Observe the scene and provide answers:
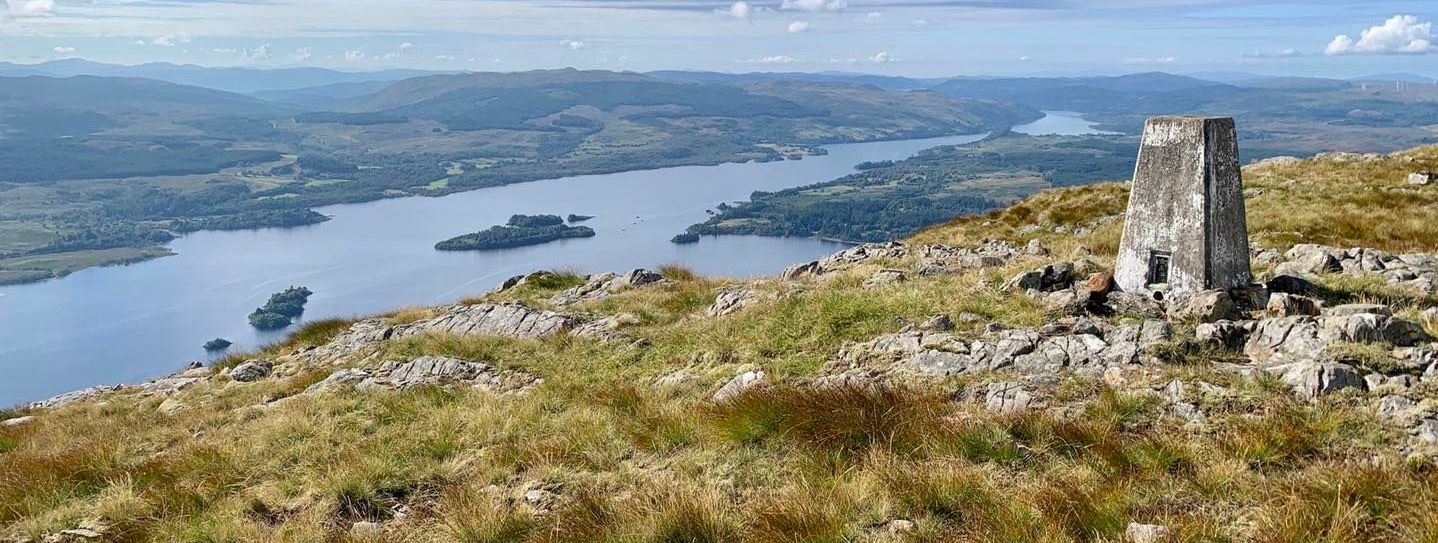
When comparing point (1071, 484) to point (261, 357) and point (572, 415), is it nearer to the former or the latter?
point (572, 415)

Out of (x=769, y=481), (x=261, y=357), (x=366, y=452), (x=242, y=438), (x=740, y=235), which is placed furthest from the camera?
(x=740, y=235)

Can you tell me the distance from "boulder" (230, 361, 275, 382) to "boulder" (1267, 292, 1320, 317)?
19.1 m

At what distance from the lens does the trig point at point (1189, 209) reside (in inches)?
435

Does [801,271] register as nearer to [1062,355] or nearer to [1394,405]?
[1062,355]

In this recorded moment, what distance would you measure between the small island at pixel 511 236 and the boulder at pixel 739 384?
143664 millimetres

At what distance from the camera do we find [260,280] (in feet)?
452

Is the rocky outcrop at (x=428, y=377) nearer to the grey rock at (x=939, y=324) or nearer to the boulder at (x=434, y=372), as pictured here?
the boulder at (x=434, y=372)

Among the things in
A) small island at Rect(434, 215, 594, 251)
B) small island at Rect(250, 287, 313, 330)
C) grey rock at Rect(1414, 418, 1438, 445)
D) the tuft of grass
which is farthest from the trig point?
small island at Rect(434, 215, 594, 251)

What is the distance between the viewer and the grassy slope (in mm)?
5938

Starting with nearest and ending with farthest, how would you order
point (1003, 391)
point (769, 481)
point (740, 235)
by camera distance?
1. point (769, 481)
2. point (1003, 391)
3. point (740, 235)

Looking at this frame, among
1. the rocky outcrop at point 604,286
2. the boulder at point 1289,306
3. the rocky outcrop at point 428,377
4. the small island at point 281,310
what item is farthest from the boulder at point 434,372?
the small island at point 281,310

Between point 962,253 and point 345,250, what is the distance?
519ft

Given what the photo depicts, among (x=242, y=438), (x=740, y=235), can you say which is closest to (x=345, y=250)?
(x=740, y=235)

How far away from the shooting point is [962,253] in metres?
20.8
